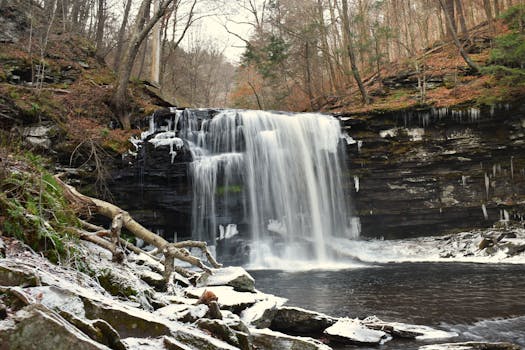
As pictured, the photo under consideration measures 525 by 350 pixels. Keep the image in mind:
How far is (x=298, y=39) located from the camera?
76.5 ft

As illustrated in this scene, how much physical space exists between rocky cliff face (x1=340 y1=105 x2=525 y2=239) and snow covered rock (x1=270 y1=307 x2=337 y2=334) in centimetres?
1099

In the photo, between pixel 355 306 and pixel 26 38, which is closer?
pixel 355 306

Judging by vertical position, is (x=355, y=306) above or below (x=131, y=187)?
below

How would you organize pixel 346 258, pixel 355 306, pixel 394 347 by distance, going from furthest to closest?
pixel 346 258 → pixel 355 306 → pixel 394 347

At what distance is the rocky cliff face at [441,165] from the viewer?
50.8 ft

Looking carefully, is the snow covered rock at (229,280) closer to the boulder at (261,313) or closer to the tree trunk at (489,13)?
the boulder at (261,313)

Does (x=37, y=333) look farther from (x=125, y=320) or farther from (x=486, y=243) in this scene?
(x=486, y=243)

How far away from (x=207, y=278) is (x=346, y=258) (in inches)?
403

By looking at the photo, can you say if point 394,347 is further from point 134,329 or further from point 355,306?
point 134,329

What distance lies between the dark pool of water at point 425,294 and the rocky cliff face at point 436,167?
374 cm

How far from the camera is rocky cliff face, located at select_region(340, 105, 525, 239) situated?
15.5 metres

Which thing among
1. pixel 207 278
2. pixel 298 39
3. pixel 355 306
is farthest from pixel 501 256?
pixel 298 39

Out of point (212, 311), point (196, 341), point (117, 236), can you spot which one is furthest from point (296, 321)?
point (196, 341)

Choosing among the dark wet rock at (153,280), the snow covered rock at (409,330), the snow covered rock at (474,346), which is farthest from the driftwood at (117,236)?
the snow covered rock at (474,346)
